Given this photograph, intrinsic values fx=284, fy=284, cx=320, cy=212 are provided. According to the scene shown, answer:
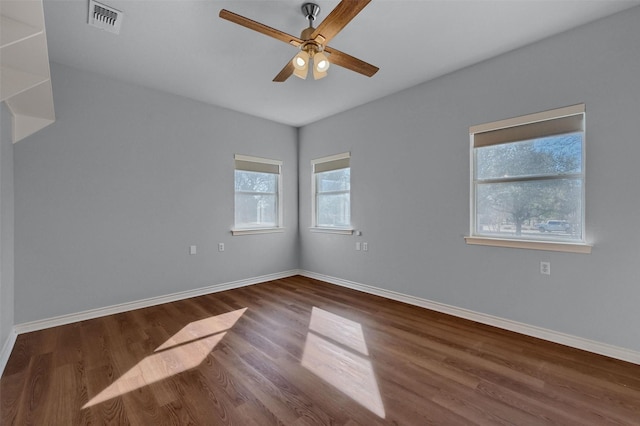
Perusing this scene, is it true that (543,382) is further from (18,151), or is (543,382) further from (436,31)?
(18,151)

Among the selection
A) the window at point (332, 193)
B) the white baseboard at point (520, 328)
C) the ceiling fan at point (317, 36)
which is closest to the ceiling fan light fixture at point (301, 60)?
the ceiling fan at point (317, 36)

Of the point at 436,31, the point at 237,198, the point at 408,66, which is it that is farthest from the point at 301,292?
the point at 436,31

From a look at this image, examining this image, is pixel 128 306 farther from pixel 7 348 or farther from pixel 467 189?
pixel 467 189

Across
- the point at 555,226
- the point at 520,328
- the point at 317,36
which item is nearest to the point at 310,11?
the point at 317,36

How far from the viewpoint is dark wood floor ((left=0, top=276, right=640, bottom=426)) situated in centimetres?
171

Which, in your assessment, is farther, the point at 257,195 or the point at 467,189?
the point at 257,195

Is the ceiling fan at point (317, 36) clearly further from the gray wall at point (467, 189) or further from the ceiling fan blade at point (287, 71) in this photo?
the gray wall at point (467, 189)

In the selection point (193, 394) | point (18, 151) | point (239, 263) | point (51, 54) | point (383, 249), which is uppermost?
point (51, 54)

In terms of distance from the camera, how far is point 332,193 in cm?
489

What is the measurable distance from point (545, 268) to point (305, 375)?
2406 millimetres

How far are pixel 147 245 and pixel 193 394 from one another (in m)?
2.35

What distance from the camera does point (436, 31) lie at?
253 centimetres

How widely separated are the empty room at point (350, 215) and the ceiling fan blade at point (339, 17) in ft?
0.07

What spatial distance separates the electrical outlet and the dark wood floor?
2.13 feet
